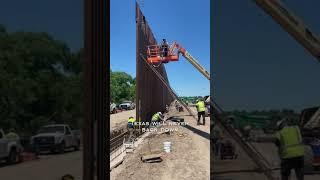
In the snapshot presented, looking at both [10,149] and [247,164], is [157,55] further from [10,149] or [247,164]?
[10,149]

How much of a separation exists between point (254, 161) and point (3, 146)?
567cm

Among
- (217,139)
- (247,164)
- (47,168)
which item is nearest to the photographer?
(47,168)

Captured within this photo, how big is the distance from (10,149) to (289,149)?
5600 mm

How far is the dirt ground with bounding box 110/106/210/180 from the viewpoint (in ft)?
46.6

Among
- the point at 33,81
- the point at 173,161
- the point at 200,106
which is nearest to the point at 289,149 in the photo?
the point at 33,81

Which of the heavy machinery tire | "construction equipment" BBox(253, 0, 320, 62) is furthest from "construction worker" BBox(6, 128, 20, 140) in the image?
the heavy machinery tire

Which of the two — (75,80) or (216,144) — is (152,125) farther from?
(75,80)

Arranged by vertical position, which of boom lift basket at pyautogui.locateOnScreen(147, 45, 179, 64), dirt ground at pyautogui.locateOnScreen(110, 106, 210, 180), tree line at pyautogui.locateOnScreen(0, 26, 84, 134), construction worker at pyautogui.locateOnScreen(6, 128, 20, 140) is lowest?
dirt ground at pyautogui.locateOnScreen(110, 106, 210, 180)

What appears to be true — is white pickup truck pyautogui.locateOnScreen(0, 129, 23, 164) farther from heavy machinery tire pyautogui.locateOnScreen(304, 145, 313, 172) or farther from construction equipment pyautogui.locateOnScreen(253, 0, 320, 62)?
heavy machinery tire pyautogui.locateOnScreen(304, 145, 313, 172)

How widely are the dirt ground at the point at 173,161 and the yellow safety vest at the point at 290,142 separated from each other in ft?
18.5

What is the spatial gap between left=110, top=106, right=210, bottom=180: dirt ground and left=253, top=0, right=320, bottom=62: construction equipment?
25.0 feet

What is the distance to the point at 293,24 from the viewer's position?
6.79m

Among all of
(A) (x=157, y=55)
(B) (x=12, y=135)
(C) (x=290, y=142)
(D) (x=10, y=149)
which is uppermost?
(A) (x=157, y=55)

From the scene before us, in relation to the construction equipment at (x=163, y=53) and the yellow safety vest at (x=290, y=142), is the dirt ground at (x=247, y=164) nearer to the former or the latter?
the yellow safety vest at (x=290, y=142)
